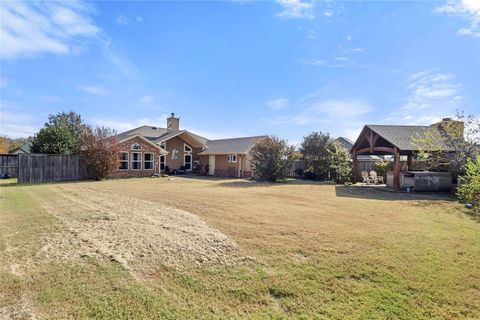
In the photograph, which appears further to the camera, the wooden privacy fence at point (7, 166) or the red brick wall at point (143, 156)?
the wooden privacy fence at point (7, 166)

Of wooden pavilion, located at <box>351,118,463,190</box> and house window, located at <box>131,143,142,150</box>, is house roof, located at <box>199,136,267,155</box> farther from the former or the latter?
wooden pavilion, located at <box>351,118,463,190</box>

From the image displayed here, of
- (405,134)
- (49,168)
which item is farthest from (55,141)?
(405,134)

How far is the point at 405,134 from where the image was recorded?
1772 centimetres

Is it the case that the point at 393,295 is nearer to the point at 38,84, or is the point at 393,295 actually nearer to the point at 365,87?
the point at 365,87

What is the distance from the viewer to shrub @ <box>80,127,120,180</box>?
19750 millimetres

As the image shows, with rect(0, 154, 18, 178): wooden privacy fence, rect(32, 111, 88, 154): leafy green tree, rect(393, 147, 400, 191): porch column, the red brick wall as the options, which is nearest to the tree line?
rect(393, 147, 400, 191): porch column

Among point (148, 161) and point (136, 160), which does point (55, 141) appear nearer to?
point (136, 160)

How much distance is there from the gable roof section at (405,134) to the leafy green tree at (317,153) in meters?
3.52

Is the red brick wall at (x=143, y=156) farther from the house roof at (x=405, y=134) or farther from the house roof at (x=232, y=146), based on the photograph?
the house roof at (x=405, y=134)

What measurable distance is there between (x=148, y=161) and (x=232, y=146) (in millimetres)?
8220

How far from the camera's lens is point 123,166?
2292 cm

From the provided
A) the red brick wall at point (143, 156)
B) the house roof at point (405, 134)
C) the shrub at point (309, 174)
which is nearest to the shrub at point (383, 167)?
the house roof at point (405, 134)

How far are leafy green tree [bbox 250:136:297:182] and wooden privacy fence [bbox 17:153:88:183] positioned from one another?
13222 mm

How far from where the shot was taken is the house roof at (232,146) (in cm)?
2542
